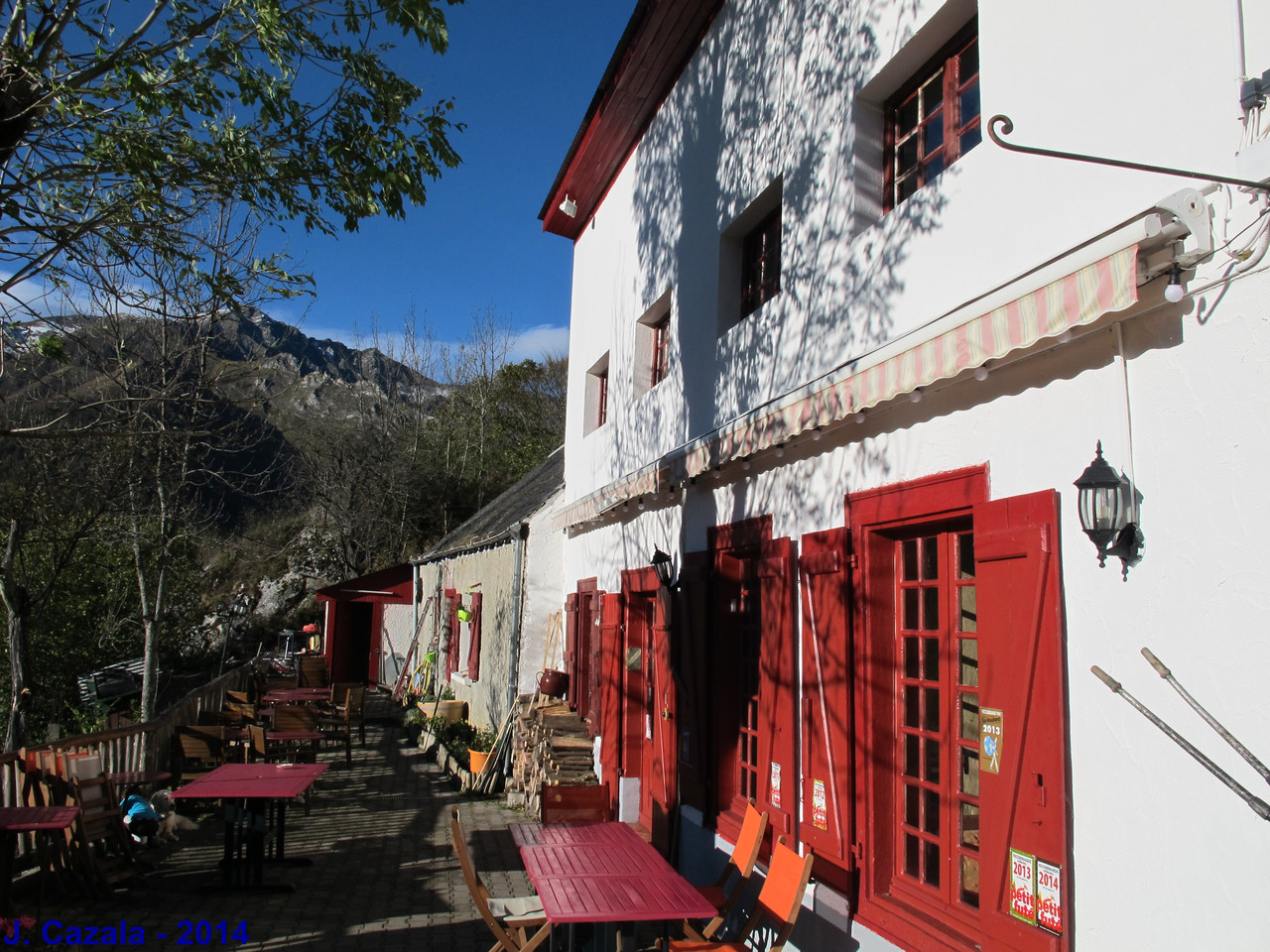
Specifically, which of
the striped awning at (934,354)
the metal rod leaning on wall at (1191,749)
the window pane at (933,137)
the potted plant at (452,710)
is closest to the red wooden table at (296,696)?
the potted plant at (452,710)

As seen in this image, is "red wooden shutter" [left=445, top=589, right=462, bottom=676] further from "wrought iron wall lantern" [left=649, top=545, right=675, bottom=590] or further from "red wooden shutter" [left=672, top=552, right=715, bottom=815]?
"red wooden shutter" [left=672, top=552, right=715, bottom=815]

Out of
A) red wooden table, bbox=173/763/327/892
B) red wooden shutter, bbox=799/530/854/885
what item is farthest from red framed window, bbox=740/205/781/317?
red wooden table, bbox=173/763/327/892

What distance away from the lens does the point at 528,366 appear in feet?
115

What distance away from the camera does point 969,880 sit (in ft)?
12.5

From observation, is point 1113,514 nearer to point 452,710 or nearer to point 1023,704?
point 1023,704

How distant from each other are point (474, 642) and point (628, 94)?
8.70 meters

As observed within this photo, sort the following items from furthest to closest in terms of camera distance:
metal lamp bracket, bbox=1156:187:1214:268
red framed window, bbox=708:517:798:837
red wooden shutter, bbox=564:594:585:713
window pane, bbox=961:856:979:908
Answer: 1. red wooden shutter, bbox=564:594:585:713
2. red framed window, bbox=708:517:798:837
3. window pane, bbox=961:856:979:908
4. metal lamp bracket, bbox=1156:187:1214:268

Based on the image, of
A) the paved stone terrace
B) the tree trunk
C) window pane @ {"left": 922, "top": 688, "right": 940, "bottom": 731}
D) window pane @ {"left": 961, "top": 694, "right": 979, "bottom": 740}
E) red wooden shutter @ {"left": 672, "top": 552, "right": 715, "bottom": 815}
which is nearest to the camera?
window pane @ {"left": 961, "top": 694, "right": 979, "bottom": 740}

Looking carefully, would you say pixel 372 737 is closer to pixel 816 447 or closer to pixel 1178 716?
pixel 816 447

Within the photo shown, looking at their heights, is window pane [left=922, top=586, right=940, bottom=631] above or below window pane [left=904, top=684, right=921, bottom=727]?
above

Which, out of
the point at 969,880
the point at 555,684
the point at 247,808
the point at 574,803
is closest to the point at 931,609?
the point at 969,880

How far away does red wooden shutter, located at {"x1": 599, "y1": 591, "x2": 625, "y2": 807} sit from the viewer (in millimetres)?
8641

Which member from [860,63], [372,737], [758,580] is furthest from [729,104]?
[372,737]

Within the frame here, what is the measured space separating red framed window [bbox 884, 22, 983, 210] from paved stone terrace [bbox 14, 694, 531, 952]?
5110 mm
